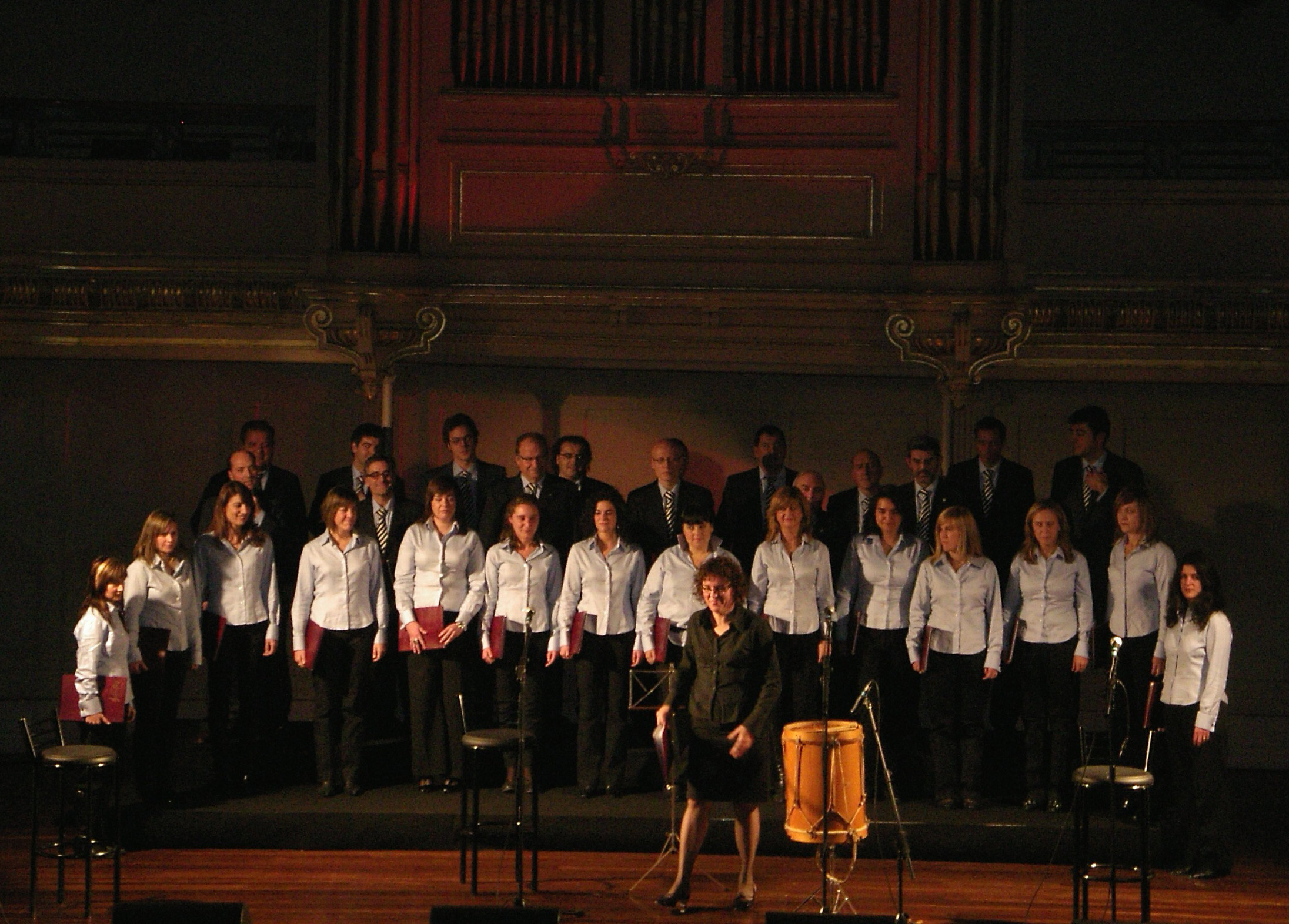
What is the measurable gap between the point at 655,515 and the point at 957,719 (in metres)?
1.72

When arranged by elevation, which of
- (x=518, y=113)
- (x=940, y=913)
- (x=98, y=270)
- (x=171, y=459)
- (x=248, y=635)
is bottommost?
(x=940, y=913)

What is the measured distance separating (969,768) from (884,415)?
89.3 inches

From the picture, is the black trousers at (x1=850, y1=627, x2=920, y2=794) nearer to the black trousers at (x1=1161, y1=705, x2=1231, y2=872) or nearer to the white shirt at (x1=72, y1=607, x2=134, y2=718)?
the black trousers at (x1=1161, y1=705, x2=1231, y2=872)

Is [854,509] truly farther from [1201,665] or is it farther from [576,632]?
[1201,665]

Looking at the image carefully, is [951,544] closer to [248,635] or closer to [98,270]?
[248,635]

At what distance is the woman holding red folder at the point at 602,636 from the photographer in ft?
25.4

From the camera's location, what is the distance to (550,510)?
815 centimetres

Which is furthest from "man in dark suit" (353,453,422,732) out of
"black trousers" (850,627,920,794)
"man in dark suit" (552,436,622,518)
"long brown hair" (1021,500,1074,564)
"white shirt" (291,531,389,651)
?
"long brown hair" (1021,500,1074,564)

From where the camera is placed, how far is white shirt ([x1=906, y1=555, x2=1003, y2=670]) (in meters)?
7.64

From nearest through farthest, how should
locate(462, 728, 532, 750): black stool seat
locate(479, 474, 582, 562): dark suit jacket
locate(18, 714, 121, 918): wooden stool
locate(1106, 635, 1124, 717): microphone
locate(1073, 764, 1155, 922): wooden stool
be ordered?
locate(1106, 635, 1124, 717): microphone
locate(1073, 764, 1155, 922): wooden stool
locate(18, 714, 121, 918): wooden stool
locate(462, 728, 532, 750): black stool seat
locate(479, 474, 582, 562): dark suit jacket

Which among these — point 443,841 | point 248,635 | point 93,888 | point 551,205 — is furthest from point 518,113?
point 93,888

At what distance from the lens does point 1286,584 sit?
899 centimetres

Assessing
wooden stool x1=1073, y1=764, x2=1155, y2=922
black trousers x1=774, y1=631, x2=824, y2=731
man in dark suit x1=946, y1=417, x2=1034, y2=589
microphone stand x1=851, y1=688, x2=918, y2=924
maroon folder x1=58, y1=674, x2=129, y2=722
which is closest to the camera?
microphone stand x1=851, y1=688, x2=918, y2=924

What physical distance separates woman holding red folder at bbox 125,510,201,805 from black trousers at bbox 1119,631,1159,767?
4198 mm
